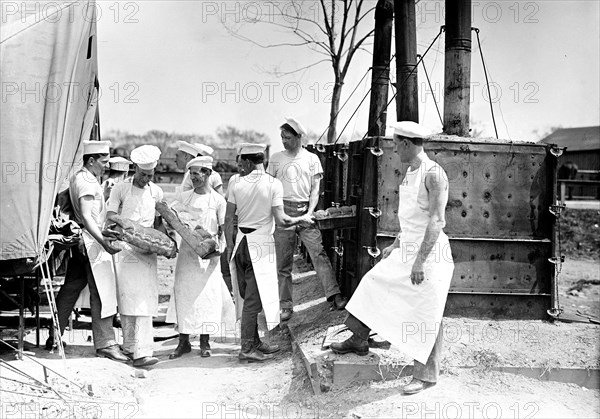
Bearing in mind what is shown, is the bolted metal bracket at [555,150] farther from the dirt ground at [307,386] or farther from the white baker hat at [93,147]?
the white baker hat at [93,147]

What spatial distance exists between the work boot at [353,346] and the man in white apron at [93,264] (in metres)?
2.19

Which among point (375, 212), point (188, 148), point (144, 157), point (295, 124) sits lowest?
point (375, 212)

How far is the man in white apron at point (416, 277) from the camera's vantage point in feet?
15.6

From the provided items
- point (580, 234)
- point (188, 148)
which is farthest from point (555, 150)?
point (580, 234)

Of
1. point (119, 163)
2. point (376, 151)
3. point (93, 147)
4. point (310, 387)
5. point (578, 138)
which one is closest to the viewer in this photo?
point (310, 387)

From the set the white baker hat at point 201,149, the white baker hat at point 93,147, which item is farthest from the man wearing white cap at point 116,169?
the white baker hat at point 93,147

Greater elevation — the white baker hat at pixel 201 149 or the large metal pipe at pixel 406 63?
the large metal pipe at pixel 406 63

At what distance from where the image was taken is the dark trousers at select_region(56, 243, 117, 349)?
20.3 feet

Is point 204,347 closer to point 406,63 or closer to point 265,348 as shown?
point 265,348

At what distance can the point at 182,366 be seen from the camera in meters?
6.26

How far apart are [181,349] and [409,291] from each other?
2.82m

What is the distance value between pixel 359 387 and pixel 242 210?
2.14m

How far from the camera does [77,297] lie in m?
6.27

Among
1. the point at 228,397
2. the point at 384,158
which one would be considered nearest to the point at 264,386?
the point at 228,397
